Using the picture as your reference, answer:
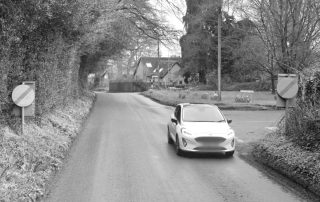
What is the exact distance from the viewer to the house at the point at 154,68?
97.3 meters

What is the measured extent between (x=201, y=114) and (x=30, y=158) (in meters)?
5.88

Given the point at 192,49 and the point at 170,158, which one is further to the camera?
the point at 192,49

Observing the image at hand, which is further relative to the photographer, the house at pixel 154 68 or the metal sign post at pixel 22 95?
the house at pixel 154 68

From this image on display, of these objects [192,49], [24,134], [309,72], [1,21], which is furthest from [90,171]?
[192,49]

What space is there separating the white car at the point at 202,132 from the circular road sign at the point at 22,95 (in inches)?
168

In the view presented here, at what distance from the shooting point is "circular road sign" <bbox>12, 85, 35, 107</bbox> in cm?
1014

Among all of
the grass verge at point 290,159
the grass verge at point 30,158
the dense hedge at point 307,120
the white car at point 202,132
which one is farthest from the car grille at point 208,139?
the grass verge at point 30,158

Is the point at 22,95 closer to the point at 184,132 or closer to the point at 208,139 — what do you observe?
the point at 184,132

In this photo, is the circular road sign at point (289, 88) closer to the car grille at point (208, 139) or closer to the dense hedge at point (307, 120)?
the dense hedge at point (307, 120)

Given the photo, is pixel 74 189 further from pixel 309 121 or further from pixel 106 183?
pixel 309 121

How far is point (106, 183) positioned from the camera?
8484 mm

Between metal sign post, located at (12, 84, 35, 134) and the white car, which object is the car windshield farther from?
metal sign post, located at (12, 84, 35, 134)

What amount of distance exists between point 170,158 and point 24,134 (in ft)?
12.8

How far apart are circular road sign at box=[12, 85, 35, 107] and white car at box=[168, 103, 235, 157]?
4.28m
